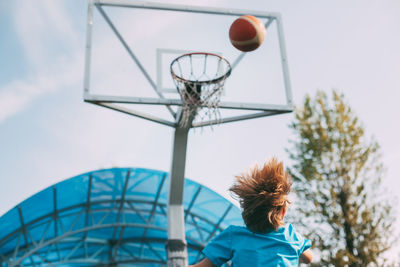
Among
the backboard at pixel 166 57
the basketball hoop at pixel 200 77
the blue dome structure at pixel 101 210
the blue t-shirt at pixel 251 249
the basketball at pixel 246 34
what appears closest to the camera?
the blue t-shirt at pixel 251 249

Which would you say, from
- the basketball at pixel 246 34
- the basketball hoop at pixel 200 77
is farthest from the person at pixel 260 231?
the basketball hoop at pixel 200 77

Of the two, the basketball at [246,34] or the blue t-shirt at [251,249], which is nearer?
the blue t-shirt at [251,249]

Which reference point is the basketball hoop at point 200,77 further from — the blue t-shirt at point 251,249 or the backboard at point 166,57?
the blue t-shirt at point 251,249

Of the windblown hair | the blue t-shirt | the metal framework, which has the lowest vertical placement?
the blue t-shirt

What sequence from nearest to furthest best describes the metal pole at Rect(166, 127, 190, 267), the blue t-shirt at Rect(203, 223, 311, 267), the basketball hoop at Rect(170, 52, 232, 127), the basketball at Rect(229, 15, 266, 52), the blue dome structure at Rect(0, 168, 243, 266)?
1. the blue t-shirt at Rect(203, 223, 311, 267)
2. the basketball at Rect(229, 15, 266, 52)
3. the basketball hoop at Rect(170, 52, 232, 127)
4. the metal pole at Rect(166, 127, 190, 267)
5. the blue dome structure at Rect(0, 168, 243, 266)

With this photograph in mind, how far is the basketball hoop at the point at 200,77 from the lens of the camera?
6.65 metres

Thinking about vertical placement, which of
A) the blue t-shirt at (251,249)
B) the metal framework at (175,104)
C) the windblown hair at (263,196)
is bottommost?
the blue t-shirt at (251,249)

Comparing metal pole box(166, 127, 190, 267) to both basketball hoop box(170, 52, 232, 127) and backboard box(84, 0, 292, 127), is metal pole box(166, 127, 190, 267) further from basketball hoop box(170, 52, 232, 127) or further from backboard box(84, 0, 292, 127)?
basketball hoop box(170, 52, 232, 127)

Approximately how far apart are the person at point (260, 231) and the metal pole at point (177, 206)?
18.6 ft

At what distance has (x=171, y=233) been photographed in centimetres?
828

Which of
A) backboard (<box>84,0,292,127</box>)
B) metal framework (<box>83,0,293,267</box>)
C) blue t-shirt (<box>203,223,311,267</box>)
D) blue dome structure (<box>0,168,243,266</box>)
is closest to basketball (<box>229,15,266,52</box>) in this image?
backboard (<box>84,0,292,127</box>)

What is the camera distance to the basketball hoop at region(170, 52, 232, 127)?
665 centimetres

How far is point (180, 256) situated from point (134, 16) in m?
4.73

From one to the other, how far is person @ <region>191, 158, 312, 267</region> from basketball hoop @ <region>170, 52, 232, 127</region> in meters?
4.58
